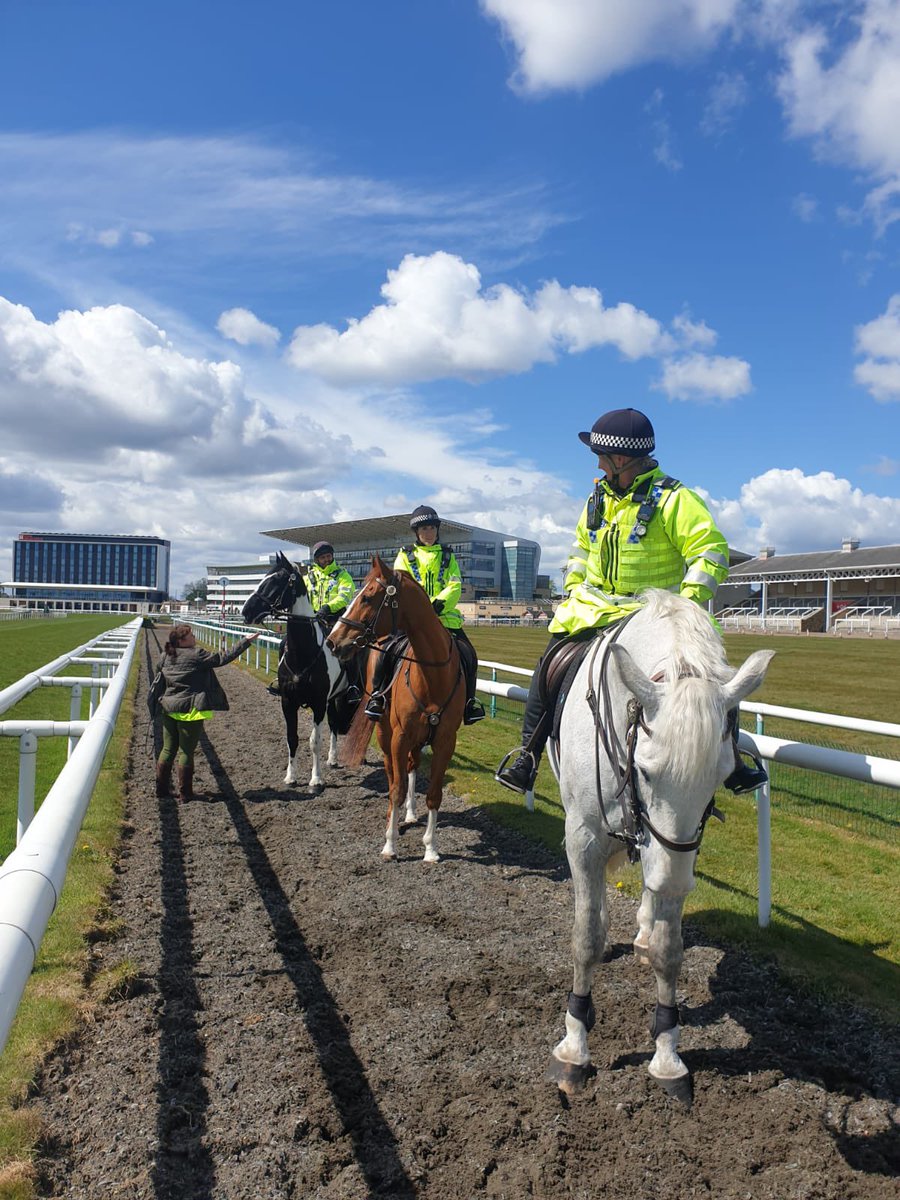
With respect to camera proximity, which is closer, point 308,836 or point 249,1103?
point 249,1103

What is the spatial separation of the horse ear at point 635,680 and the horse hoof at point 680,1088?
1463 millimetres

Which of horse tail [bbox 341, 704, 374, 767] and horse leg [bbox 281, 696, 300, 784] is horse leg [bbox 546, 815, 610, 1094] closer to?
horse tail [bbox 341, 704, 374, 767]

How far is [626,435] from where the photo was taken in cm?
382

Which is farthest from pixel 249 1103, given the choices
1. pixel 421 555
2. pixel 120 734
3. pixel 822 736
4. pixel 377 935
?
pixel 822 736

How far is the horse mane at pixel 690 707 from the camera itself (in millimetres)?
2508

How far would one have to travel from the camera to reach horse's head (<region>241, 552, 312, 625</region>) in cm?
846

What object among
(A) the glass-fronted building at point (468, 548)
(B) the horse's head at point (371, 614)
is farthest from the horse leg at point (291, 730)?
(A) the glass-fronted building at point (468, 548)

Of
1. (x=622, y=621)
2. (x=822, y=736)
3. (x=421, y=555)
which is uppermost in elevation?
(x=421, y=555)

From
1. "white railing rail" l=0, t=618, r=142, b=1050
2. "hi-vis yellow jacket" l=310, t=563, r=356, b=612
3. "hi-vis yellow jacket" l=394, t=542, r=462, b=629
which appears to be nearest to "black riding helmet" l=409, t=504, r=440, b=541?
"hi-vis yellow jacket" l=394, t=542, r=462, b=629

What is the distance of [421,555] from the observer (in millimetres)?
7512

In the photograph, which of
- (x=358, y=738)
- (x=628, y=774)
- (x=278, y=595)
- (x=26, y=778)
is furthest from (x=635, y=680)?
(x=278, y=595)

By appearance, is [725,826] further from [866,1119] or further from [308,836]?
[866,1119]

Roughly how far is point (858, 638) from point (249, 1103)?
50.5 meters

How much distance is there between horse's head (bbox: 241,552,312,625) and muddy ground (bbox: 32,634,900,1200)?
12.0 ft
